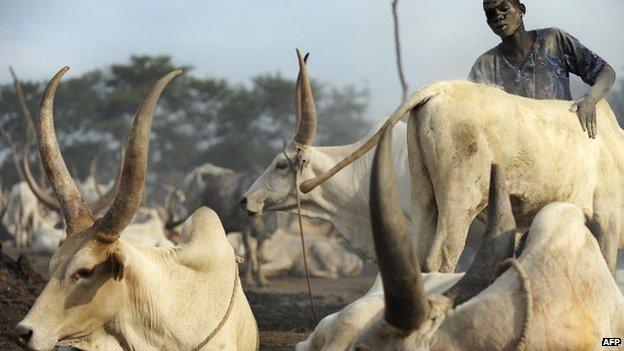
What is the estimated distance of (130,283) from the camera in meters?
4.94

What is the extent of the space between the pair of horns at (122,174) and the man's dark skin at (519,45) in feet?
5.90

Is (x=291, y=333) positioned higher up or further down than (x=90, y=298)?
further down

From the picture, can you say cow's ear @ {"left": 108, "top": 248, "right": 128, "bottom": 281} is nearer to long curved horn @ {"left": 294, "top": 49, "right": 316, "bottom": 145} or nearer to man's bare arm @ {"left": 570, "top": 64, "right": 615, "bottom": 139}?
man's bare arm @ {"left": 570, "top": 64, "right": 615, "bottom": 139}


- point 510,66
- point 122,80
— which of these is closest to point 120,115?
point 122,80

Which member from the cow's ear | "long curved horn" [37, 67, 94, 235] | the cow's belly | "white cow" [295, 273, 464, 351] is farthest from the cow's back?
"long curved horn" [37, 67, 94, 235]

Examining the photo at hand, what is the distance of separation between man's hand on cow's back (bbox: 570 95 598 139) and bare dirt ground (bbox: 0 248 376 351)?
8.96 feet

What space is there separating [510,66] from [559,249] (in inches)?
97.1

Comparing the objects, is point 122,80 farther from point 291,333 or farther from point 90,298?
point 90,298

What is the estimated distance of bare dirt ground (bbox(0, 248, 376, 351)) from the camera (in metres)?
7.97

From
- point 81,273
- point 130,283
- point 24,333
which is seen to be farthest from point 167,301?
point 24,333

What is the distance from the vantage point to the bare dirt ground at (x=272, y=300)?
7.97 meters

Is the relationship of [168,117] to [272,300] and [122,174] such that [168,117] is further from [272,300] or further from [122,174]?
[122,174]

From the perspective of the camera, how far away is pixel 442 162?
5.31 metres

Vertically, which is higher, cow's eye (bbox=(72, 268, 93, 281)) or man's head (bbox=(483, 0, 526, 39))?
man's head (bbox=(483, 0, 526, 39))
